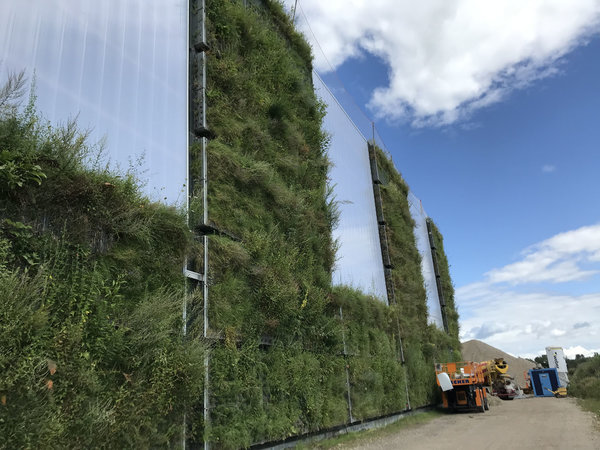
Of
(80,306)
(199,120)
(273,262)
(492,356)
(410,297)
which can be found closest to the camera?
(80,306)

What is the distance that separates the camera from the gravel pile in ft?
160

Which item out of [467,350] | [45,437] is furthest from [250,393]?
[467,350]

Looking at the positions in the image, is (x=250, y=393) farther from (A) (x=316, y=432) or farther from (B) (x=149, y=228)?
(B) (x=149, y=228)

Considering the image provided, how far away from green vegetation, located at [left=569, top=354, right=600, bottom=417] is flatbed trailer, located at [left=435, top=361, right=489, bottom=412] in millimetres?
Answer: 5221

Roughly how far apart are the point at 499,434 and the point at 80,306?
10.4 metres

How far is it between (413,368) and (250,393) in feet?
32.6

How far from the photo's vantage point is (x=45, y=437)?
4.11 meters

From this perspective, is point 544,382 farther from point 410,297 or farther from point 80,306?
point 80,306

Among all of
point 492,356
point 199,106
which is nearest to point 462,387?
point 199,106

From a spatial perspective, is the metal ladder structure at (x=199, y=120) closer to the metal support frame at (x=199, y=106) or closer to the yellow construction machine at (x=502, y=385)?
the metal support frame at (x=199, y=106)

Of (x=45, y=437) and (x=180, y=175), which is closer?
(x=45, y=437)

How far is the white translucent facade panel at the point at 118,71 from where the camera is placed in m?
5.54

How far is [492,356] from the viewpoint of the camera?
178 ft

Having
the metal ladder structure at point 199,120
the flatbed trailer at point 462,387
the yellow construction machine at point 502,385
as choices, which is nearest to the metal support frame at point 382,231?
the flatbed trailer at point 462,387
